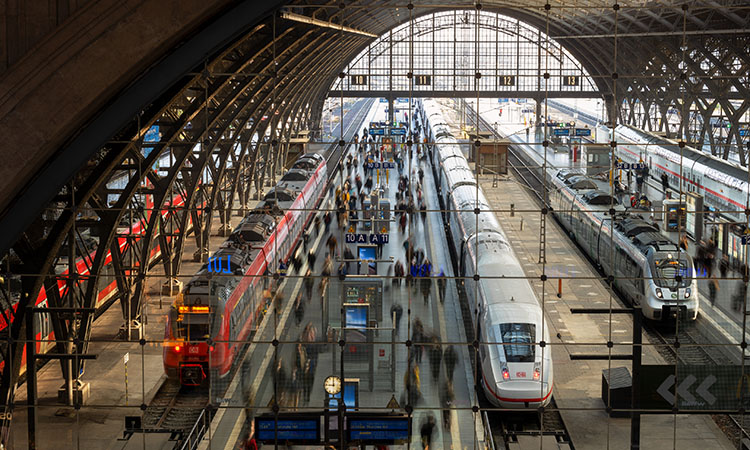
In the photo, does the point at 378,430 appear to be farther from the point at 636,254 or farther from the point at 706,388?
the point at 636,254

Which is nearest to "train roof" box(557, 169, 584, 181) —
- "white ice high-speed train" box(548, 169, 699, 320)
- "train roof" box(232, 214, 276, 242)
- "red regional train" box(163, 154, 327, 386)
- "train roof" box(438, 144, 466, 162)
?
"white ice high-speed train" box(548, 169, 699, 320)

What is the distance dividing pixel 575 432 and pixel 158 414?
27.0 feet

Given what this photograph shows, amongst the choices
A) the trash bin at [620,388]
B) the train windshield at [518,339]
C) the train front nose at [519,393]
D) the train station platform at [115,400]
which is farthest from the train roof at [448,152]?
the train front nose at [519,393]

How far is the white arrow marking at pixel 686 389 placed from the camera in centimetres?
1438

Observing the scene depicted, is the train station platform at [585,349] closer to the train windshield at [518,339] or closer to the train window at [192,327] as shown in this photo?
the train windshield at [518,339]

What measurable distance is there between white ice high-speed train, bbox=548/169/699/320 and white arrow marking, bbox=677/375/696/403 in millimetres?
5374

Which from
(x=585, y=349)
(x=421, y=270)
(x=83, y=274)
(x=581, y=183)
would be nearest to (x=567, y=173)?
(x=581, y=183)

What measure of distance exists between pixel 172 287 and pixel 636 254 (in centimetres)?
1175

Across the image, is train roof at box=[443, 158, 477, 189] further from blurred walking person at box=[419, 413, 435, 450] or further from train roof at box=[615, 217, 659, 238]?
blurred walking person at box=[419, 413, 435, 450]

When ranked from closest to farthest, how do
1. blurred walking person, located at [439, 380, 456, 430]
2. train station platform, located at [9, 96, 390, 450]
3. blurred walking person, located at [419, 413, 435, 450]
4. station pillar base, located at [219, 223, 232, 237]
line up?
blurred walking person, located at [439, 380, 456, 430]
blurred walking person, located at [419, 413, 435, 450]
train station platform, located at [9, 96, 390, 450]
station pillar base, located at [219, 223, 232, 237]

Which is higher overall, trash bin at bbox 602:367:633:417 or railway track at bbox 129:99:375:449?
trash bin at bbox 602:367:633:417

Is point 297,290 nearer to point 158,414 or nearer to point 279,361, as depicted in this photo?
point 279,361

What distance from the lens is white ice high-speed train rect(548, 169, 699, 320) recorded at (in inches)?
907

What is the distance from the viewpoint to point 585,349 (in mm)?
21609
